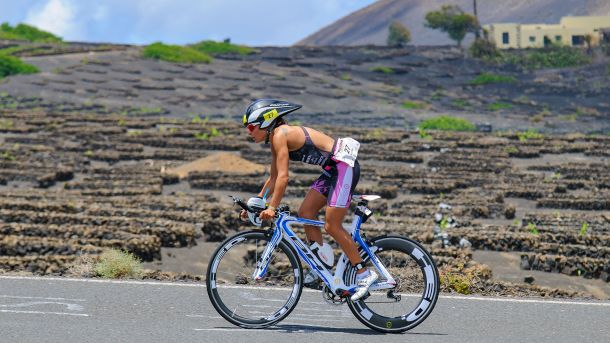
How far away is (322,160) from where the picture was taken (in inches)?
425

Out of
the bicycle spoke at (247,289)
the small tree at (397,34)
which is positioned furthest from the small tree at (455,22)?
the bicycle spoke at (247,289)

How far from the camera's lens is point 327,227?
10.7m

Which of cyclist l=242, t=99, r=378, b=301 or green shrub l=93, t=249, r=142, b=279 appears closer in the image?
cyclist l=242, t=99, r=378, b=301

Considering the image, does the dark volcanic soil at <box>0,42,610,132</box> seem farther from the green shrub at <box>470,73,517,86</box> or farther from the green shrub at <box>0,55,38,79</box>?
the green shrub at <box>0,55,38,79</box>

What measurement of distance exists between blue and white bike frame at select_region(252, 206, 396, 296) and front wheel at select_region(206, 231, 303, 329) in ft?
0.22

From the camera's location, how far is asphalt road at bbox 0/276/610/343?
10.5 meters

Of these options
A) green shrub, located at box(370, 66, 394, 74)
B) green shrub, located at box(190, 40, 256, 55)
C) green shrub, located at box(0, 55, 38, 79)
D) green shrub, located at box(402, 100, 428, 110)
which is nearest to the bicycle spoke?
green shrub, located at box(402, 100, 428, 110)

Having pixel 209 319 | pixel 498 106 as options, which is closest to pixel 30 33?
pixel 498 106

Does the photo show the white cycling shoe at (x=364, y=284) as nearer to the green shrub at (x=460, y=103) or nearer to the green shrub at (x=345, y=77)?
the green shrub at (x=460, y=103)

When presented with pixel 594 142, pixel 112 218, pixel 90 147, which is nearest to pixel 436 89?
pixel 594 142

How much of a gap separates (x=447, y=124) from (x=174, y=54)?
4467 cm

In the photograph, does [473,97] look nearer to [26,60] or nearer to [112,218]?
[26,60]

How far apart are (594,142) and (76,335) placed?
5249cm

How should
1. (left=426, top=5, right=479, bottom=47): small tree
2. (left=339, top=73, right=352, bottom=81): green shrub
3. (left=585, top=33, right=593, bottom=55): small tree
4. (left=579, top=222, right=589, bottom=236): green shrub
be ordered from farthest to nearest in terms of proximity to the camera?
(left=426, top=5, right=479, bottom=47): small tree
(left=585, top=33, right=593, bottom=55): small tree
(left=339, top=73, right=352, bottom=81): green shrub
(left=579, top=222, right=589, bottom=236): green shrub
